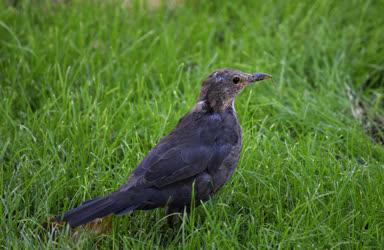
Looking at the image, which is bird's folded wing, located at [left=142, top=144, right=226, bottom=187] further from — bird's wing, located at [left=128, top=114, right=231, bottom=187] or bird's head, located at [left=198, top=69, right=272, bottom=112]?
bird's head, located at [left=198, top=69, right=272, bottom=112]

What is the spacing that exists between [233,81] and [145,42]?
6.21ft

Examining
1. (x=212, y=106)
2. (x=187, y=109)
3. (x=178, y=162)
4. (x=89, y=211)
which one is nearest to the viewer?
(x=89, y=211)

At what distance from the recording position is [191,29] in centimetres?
649

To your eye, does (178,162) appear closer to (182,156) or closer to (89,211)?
(182,156)

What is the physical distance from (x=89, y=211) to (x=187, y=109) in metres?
1.58

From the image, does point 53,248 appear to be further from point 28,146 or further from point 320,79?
point 320,79

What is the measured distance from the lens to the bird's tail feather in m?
3.96

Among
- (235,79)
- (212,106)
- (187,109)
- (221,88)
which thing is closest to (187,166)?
(212,106)

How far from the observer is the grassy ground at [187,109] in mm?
4199

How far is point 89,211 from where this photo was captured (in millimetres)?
4000

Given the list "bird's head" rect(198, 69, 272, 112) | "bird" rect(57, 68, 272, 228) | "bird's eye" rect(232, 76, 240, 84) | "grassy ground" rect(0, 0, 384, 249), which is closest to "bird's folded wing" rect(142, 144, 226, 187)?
"bird" rect(57, 68, 272, 228)

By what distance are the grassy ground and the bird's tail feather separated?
105 millimetres

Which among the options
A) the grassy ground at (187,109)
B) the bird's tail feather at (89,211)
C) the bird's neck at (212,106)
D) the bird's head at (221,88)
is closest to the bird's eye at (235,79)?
the bird's head at (221,88)

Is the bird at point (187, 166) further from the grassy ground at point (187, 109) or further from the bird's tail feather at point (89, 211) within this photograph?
the grassy ground at point (187, 109)
